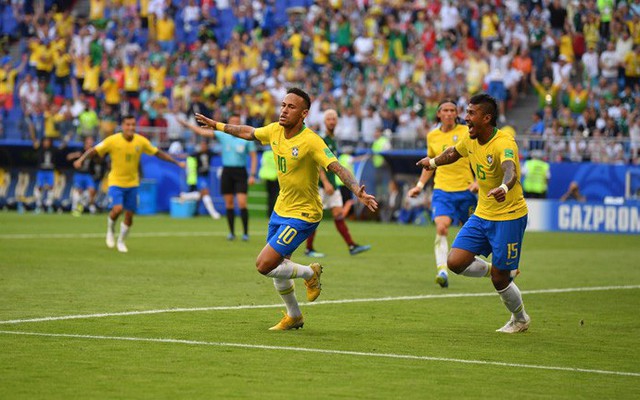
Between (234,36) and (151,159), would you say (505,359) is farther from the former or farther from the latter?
(234,36)

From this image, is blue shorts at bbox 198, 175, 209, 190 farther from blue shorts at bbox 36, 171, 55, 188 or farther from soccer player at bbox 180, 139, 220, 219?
blue shorts at bbox 36, 171, 55, 188

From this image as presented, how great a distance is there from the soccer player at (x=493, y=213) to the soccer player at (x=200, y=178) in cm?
2216

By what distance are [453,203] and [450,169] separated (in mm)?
452

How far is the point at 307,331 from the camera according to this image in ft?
37.2

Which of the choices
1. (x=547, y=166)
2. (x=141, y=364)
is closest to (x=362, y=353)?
(x=141, y=364)

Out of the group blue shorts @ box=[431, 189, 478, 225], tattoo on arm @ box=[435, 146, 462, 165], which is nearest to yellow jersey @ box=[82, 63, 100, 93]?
blue shorts @ box=[431, 189, 478, 225]

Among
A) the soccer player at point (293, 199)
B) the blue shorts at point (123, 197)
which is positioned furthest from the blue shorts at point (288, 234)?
the blue shorts at point (123, 197)

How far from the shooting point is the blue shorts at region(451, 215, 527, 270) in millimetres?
11320

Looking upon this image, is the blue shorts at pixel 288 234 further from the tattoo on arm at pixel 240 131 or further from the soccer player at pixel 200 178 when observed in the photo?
the soccer player at pixel 200 178

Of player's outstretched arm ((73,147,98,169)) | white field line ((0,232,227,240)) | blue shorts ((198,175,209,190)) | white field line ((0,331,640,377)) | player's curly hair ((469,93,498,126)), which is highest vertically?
player's curly hair ((469,93,498,126))

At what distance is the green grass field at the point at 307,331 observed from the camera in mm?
8570

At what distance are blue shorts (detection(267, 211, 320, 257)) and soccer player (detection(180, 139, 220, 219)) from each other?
2211 centimetres

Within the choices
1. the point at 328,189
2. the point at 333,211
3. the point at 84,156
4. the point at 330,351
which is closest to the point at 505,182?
the point at 330,351

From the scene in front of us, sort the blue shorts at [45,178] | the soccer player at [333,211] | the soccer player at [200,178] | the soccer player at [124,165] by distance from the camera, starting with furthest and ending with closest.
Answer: the blue shorts at [45,178] < the soccer player at [200,178] < the soccer player at [124,165] < the soccer player at [333,211]
